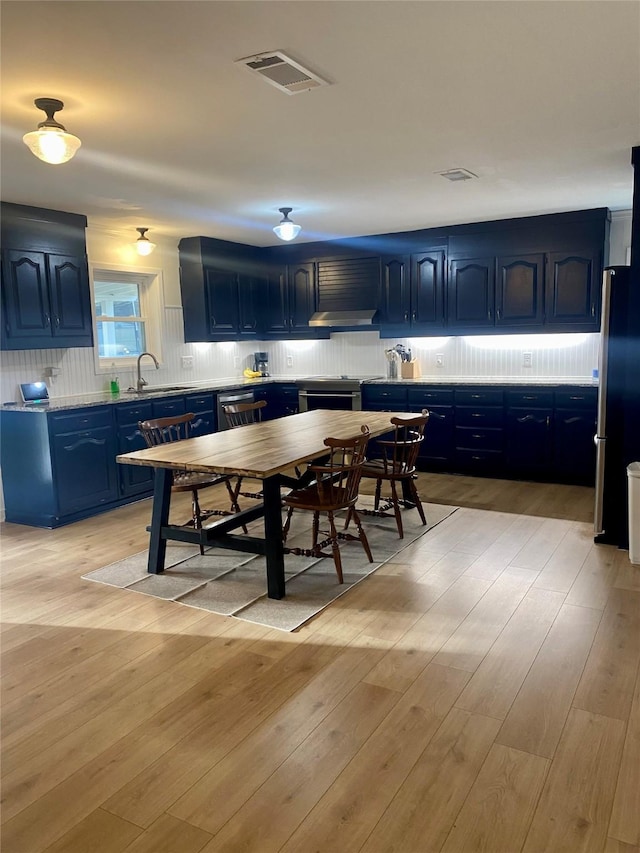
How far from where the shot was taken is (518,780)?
202 centimetres

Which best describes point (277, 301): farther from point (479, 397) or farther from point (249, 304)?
point (479, 397)

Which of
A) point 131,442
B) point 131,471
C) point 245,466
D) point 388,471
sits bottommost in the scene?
point 131,471

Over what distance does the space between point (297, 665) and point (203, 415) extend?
3.88 metres

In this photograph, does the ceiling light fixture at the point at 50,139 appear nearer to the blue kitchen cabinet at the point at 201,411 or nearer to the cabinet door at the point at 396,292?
the blue kitchen cabinet at the point at 201,411

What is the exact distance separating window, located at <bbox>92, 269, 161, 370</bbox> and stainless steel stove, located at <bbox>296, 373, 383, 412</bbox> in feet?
5.40

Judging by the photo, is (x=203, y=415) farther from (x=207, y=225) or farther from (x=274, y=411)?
(x=207, y=225)

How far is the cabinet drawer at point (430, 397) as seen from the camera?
6.26m

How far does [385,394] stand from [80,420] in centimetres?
308

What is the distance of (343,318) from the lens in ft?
23.0

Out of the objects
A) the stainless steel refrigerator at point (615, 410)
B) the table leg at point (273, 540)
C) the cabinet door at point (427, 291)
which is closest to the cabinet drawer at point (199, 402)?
the cabinet door at point (427, 291)

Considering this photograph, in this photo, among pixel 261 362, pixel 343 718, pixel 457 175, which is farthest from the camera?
pixel 261 362

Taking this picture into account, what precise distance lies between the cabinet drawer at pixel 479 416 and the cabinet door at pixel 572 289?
977mm

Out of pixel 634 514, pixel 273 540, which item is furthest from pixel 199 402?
pixel 634 514

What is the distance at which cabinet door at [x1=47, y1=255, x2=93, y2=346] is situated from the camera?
16.6ft
